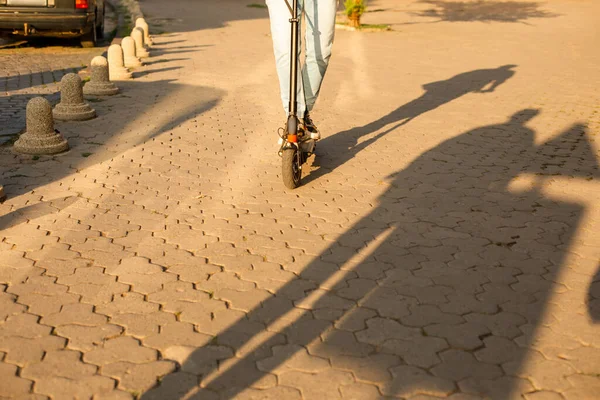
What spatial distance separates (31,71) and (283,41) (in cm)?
683

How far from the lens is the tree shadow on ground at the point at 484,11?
25312 mm

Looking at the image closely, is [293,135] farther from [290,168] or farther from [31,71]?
[31,71]

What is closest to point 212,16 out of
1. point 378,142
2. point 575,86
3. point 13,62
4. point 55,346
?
point 13,62

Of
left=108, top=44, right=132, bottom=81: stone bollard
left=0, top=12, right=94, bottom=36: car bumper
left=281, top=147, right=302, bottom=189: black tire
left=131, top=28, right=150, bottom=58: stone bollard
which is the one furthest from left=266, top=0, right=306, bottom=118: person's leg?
left=0, top=12, right=94, bottom=36: car bumper

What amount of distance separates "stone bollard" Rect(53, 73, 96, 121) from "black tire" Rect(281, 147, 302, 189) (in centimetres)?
310

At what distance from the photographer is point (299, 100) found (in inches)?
257

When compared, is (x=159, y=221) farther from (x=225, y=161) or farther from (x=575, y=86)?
(x=575, y=86)

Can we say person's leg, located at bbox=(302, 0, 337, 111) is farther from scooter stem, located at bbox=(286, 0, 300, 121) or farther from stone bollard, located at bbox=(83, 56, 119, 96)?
stone bollard, located at bbox=(83, 56, 119, 96)

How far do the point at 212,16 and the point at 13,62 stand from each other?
12082 mm

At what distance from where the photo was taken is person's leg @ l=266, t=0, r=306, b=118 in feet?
20.5

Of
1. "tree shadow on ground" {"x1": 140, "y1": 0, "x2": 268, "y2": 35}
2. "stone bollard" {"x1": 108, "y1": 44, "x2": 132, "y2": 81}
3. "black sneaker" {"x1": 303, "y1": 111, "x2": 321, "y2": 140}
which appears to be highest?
"black sneaker" {"x1": 303, "y1": 111, "x2": 321, "y2": 140}

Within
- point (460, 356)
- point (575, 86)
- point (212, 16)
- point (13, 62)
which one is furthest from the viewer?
point (212, 16)

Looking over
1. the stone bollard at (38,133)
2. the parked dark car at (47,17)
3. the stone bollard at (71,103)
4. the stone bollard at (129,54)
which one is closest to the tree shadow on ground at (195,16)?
the parked dark car at (47,17)

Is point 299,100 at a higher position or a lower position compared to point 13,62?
higher
